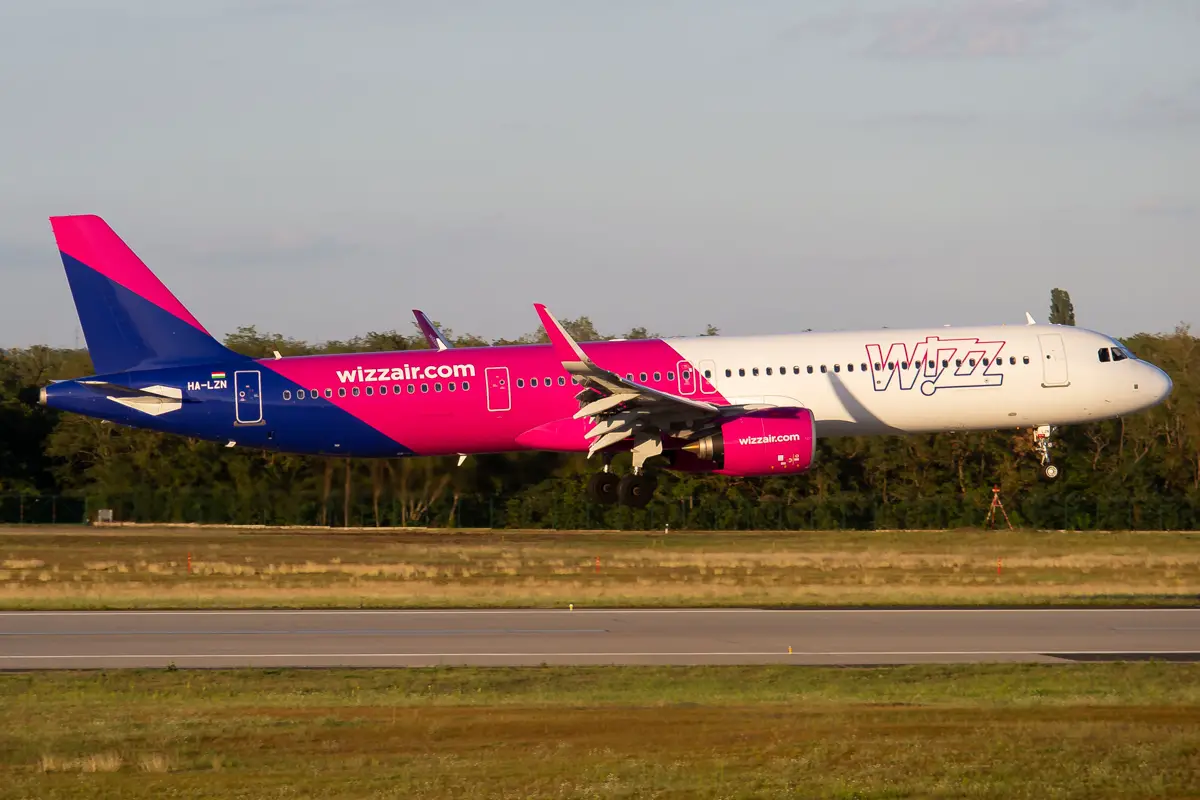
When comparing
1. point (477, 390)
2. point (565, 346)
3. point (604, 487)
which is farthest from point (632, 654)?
point (604, 487)

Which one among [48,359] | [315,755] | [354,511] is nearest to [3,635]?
[315,755]

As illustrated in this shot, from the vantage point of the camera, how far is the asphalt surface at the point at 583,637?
22016 millimetres

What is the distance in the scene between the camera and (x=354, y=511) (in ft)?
155

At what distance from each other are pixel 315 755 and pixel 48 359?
78.3 meters

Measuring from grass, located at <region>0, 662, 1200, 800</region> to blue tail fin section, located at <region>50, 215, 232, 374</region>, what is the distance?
15.8 m

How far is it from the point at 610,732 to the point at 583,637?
8.46 m

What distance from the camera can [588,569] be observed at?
36.9 meters

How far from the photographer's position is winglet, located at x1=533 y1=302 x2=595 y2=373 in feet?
102

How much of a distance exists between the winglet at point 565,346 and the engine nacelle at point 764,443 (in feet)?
11.5

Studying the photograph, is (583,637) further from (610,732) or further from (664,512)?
(664,512)

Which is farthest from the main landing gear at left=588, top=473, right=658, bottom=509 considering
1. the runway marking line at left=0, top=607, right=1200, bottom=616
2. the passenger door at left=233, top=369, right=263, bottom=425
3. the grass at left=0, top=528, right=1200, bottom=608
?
the passenger door at left=233, top=369, right=263, bottom=425

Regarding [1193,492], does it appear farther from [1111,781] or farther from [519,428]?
[1111,781]

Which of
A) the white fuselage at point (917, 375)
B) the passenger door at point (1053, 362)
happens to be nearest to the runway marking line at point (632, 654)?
the white fuselage at point (917, 375)

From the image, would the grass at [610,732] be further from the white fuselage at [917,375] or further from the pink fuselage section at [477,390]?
the white fuselage at [917,375]
